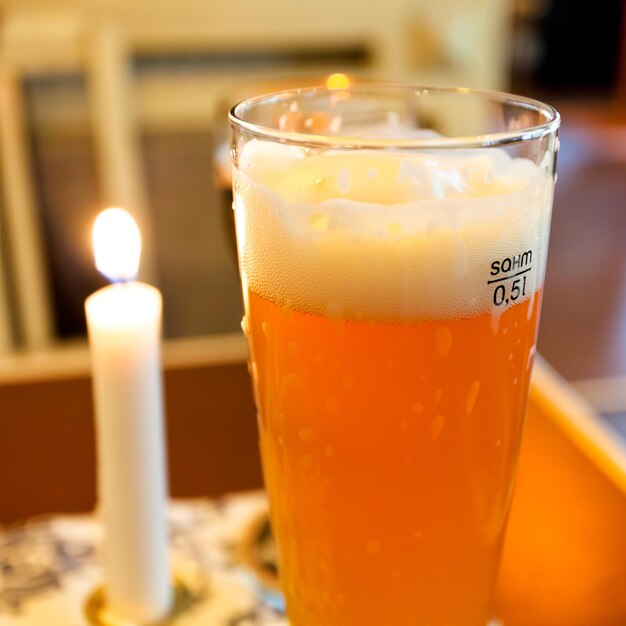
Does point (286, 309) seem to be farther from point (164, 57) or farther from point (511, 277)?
point (164, 57)

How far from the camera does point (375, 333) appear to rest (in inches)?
16.6

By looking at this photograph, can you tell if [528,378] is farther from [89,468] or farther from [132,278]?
[89,468]

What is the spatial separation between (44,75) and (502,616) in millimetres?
1715

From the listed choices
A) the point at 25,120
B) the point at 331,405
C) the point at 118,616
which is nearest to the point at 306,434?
the point at 331,405

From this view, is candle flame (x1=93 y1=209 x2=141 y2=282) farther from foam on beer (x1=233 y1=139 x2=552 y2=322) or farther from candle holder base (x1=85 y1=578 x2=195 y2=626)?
candle holder base (x1=85 y1=578 x2=195 y2=626)

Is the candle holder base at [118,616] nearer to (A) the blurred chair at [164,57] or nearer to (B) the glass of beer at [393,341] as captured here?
(B) the glass of beer at [393,341]

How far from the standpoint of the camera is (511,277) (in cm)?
44

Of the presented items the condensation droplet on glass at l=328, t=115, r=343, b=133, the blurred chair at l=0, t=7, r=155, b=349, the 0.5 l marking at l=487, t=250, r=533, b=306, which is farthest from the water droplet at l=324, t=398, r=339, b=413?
the blurred chair at l=0, t=7, r=155, b=349

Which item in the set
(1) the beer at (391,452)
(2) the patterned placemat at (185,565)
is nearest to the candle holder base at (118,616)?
(2) the patterned placemat at (185,565)

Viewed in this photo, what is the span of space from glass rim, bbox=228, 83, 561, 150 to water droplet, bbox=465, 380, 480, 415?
135 mm

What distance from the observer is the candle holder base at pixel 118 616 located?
60 centimetres

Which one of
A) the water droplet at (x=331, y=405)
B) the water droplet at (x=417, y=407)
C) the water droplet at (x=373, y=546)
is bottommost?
the water droplet at (x=373, y=546)

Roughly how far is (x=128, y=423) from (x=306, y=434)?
0.16 m

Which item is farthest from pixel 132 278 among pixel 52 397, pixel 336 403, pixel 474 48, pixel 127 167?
pixel 474 48
